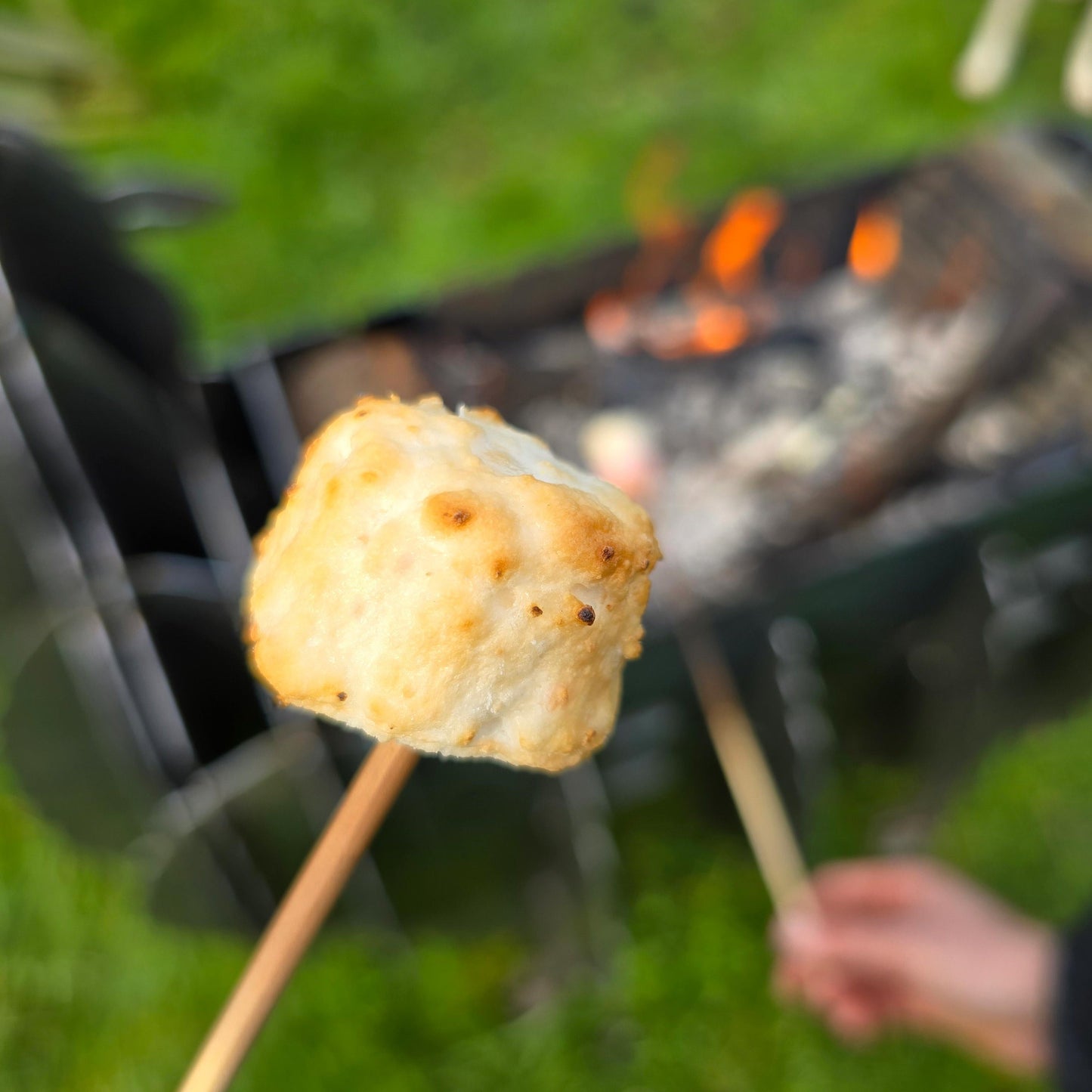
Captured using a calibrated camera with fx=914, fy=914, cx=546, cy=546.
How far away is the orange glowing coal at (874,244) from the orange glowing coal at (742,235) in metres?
0.34

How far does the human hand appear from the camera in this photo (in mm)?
2078

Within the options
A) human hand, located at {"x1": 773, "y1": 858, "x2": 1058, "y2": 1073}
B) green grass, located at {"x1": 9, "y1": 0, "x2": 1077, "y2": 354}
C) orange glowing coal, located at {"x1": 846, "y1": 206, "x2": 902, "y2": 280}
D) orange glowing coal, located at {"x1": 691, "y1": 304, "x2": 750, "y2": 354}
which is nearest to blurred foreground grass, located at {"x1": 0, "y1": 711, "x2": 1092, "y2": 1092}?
human hand, located at {"x1": 773, "y1": 858, "x2": 1058, "y2": 1073}

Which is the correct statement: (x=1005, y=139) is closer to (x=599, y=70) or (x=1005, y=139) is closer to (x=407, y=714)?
(x=599, y=70)

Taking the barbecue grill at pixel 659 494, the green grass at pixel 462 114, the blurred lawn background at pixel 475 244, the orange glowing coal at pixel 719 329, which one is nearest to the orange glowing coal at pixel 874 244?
the barbecue grill at pixel 659 494

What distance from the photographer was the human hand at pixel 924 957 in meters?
2.08

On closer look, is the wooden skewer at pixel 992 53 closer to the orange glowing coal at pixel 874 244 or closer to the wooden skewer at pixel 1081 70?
the wooden skewer at pixel 1081 70

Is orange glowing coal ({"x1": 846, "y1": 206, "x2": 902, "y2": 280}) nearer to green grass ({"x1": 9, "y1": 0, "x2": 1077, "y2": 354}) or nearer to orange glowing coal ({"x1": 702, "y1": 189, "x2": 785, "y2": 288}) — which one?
orange glowing coal ({"x1": 702, "y1": 189, "x2": 785, "y2": 288})

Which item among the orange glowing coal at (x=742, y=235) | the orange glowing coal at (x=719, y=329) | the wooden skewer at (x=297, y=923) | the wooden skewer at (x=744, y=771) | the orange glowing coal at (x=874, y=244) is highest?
the wooden skewer at (x=297, y=923)

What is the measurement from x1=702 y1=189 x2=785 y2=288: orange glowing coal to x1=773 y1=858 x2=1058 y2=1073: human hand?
2.02m

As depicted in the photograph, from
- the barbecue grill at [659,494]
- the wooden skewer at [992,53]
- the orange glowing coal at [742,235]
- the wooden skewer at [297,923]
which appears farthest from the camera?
the wooden skewer at [992,53]

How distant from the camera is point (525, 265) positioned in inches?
119

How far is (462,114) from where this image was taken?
13.3 ft

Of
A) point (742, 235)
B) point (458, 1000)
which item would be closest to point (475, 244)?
point (742, 235)

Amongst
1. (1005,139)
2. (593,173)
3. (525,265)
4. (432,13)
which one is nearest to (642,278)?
(525,265)
